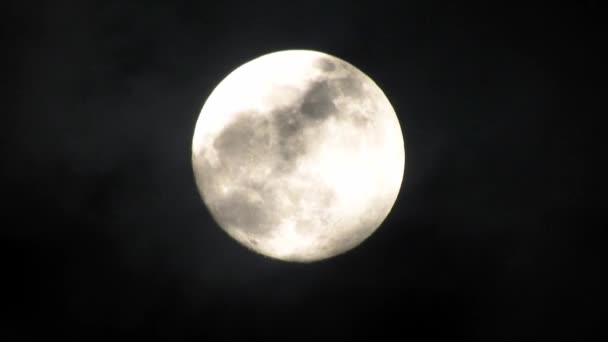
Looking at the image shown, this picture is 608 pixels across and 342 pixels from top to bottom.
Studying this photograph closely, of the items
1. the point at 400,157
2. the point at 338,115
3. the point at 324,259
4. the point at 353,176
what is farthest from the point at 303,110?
the point at 324,259

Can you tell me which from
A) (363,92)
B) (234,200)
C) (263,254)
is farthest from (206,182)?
(363,92)

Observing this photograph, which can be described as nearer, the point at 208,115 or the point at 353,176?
the point at 353,176

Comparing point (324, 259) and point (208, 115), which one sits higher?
point (208, 115)

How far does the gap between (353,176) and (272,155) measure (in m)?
1.33

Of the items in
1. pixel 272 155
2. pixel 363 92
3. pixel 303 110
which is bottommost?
pixel 272 155

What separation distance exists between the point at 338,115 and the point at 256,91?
1390 millimetres

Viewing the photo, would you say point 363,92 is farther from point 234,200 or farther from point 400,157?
point 234,200

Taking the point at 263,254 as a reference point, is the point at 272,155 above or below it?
above

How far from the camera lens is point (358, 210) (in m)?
9.89

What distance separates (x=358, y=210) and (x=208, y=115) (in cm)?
299

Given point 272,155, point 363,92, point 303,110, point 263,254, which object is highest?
point 363,92

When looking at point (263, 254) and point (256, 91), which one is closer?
point (256, 91)

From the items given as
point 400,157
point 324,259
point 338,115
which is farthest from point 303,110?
point 324,259

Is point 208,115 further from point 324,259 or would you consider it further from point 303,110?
point 324,259
